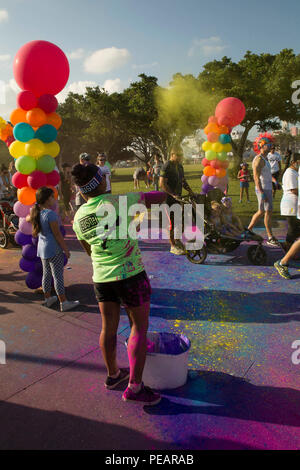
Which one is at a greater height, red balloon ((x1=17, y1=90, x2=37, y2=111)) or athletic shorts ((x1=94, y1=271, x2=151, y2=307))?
red balloon ((x1=17, y1=90, x2=37, y2=111))

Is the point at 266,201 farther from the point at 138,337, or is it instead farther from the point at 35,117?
the point at 138,337

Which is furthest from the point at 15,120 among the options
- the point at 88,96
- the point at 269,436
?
the point at 88,96

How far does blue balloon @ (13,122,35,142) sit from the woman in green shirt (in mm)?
2778

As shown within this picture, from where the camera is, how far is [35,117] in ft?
16.0

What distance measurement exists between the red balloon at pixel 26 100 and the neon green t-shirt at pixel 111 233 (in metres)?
2.91

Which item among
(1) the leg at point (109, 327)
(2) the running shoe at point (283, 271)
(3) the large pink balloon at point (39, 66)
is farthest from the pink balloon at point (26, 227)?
(2) the running shoe at point (283, 271)

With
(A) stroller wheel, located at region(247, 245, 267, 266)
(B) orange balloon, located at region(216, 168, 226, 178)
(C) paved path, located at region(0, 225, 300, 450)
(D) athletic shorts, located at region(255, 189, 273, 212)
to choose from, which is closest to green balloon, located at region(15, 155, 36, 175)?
(C) paved path, located at region(0, 225, 300, 450)

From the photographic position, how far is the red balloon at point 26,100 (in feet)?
15.6

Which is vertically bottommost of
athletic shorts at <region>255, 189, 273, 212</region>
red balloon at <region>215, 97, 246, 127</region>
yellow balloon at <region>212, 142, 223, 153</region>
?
athletic shorts at <region>255, 189, 273, 212</region>

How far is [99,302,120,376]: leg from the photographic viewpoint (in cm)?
273

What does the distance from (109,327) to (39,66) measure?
3674 millimetres

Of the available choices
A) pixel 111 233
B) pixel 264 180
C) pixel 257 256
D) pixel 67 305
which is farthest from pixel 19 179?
pixel 264 180

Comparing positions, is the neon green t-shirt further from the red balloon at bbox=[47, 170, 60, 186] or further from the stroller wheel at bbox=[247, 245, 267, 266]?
the stroller wheel at bbox=[247, 245, 267, 266]

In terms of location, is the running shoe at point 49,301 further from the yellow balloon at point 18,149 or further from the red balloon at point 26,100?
the red balloon at point 26,100
